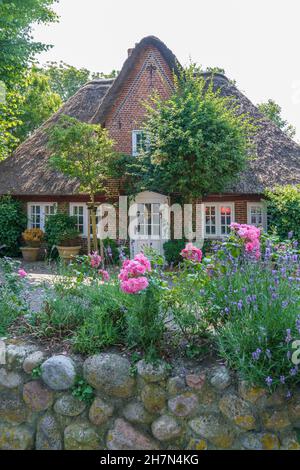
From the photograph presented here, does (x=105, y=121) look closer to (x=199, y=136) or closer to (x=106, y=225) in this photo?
(x=106, y=225)

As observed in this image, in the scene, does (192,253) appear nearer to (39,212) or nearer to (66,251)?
(66,251)

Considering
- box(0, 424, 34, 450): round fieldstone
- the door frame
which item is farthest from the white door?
box(0, 424, 34, 450): round fieldstone

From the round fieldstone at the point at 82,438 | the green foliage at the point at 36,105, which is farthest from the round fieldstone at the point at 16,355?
the green foliage at the point at 36,105

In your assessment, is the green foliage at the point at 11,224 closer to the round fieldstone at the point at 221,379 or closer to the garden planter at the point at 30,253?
the garden planter at the point at 30,253

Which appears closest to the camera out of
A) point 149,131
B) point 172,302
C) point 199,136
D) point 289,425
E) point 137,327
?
point 289,425

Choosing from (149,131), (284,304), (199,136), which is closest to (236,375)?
(284,304)

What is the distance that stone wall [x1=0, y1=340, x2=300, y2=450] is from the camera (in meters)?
3.33

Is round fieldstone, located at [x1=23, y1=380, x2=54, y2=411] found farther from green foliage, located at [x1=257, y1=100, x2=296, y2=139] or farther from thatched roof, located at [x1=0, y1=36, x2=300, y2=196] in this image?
green foliage, located at [x1=257, y1=100, x2=296, y2=139]

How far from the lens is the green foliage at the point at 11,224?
1517cm

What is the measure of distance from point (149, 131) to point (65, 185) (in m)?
3.81

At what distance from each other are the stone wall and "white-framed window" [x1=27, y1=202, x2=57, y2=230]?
12.1 metres

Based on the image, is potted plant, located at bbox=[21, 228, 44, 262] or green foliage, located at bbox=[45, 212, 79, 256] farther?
potted plant, located at bbox=[21, 228, 44, 262]

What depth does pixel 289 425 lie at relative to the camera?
130 inches

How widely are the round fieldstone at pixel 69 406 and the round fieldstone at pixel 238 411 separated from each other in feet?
4.08
